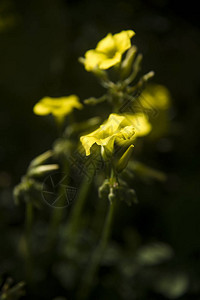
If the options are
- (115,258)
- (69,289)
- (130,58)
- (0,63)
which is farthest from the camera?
(0,63)

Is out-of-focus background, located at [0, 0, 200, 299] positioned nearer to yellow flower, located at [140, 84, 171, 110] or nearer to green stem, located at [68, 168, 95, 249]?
yellow flower, located at [140, 84, 171, 110]

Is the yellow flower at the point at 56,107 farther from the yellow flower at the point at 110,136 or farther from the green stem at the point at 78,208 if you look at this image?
the yellow flower at the point at 110,136

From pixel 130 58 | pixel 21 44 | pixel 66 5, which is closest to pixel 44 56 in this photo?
pixel 21 44

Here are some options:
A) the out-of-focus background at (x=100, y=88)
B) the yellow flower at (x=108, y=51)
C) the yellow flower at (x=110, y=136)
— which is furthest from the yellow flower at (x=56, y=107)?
the out-of-focus background at (x=100, y=88)

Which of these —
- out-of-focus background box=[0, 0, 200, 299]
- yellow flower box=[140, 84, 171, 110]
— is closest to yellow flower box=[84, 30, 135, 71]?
yellow flower box=[140, 84, 171, 110]

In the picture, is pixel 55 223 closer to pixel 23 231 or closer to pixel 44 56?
pixel 23 231

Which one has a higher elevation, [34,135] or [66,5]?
[66,5]

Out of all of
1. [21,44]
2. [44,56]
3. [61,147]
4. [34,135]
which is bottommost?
[61,147]
